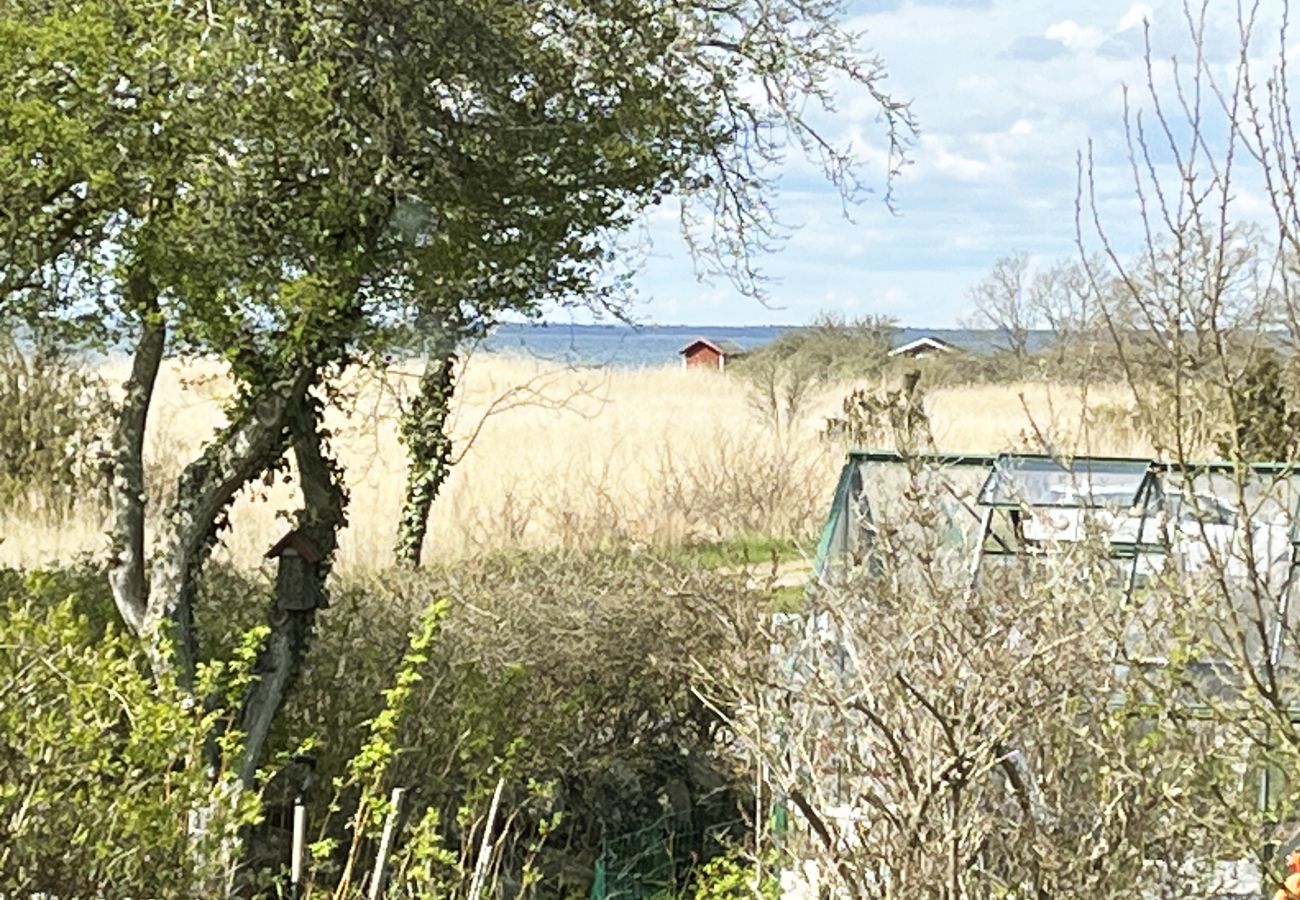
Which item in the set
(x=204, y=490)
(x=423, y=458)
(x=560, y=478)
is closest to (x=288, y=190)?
(x=204, y=490)

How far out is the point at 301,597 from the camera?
19.1 feet

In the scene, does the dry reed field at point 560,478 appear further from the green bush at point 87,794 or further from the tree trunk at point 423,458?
the green bush at point 87,794

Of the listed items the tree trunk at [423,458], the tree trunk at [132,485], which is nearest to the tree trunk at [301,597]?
the tree trunk at [132,485]

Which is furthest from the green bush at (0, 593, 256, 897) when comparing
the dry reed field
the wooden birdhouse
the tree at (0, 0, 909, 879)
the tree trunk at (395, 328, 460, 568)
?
the tree trunk at (395, 328, 460, 568)

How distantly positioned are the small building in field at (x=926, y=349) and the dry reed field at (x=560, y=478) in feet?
39.1

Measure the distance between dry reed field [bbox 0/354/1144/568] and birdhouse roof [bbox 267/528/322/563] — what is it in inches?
80.4

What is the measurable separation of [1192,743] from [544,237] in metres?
2.70

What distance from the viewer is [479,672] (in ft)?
20.8

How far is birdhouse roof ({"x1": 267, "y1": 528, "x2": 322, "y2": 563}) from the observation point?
576 cm

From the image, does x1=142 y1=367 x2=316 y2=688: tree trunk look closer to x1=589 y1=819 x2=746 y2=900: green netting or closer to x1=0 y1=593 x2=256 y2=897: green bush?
x1=0 y1=593 x2=256 y2=897: green bush

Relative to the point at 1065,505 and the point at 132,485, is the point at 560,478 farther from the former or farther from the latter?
the point at 132,485

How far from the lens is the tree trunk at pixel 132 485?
565 centimetres

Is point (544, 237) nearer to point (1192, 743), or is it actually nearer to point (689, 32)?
point (689, 32)

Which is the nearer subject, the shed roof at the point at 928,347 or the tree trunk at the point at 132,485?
the tree trunk at the point at 132,485
